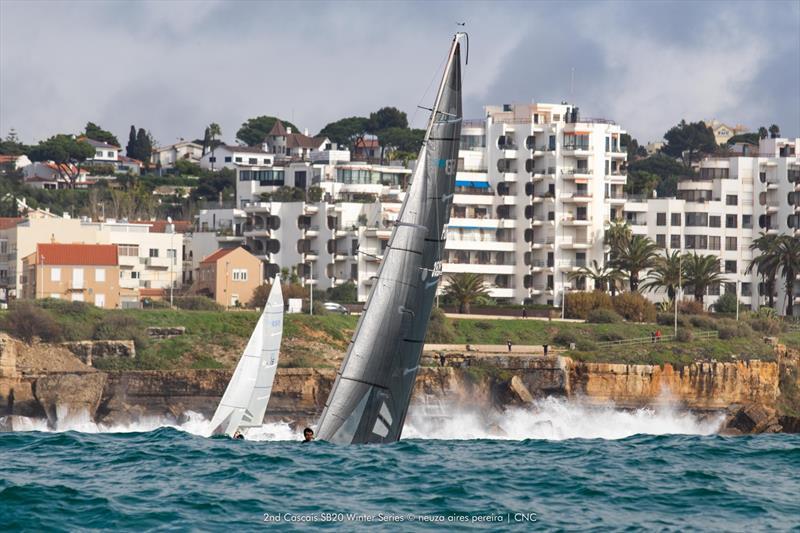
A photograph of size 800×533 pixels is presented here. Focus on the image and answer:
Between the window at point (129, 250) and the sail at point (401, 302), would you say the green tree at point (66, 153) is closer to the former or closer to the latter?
the window at point (129, 250)

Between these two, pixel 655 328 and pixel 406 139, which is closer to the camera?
pixel 655 328

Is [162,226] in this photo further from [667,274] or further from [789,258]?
[789,258]

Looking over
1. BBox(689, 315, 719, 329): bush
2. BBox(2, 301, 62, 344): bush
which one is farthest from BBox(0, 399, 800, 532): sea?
BBox(689, 315, 719, 329): bush

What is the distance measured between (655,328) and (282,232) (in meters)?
33.4

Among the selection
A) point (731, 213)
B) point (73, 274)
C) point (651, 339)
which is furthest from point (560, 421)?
point (731, 213)

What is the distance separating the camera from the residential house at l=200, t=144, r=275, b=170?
17775 cm

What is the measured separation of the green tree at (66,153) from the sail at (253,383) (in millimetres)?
131702

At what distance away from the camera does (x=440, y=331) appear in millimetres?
84812

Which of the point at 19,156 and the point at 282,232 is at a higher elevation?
the point at 19,156

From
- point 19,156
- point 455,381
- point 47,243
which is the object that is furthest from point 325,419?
point 19,156

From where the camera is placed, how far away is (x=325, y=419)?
31141mm

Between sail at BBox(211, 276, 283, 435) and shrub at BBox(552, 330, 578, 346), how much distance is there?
42173 mm

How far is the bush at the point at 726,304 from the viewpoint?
351 ft

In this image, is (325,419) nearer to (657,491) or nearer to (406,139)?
(657,491)
